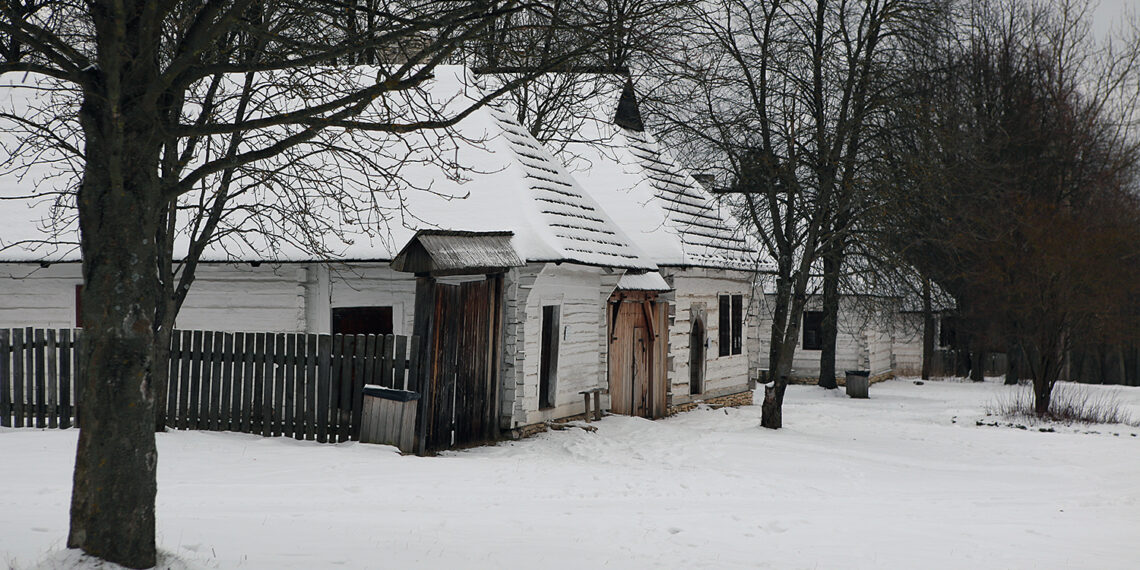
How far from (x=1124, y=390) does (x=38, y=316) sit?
30.2m

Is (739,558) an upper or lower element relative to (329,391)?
lower

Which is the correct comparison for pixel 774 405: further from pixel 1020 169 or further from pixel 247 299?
pixel 1020 169

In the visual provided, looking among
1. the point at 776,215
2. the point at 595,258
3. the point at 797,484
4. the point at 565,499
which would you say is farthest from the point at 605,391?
the point at 565,499

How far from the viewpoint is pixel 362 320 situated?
1505 cm

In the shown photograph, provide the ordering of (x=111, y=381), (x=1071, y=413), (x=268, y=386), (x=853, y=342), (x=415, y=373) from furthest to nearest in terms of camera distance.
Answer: (x=853, y=342) < (x=1071, y=413) < (x=268, y=386) < (x=415, y=373) < (x=111, y=381)

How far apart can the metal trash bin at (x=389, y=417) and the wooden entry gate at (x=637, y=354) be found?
6.61 m

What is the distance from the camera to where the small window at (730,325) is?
2264cm

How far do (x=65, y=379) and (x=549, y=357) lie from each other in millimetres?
6769

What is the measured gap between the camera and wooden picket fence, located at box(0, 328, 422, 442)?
1223 centimetres

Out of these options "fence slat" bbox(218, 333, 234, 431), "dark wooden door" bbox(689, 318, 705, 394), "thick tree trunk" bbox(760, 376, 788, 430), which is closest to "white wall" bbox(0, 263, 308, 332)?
"fence slat" bbox(218, 333, 234, 431)

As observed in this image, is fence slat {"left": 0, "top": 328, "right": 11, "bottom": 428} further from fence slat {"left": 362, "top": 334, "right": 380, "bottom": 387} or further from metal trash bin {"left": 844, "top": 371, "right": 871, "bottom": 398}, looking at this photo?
metal trash bin {"left": 844, "top": 371, "right": 871, "bottom": 398}

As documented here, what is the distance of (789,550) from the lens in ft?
27.2

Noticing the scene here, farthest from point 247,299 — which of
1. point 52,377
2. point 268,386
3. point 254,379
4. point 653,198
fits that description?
point 653,198

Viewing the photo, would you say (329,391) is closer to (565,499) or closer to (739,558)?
(565,499)
